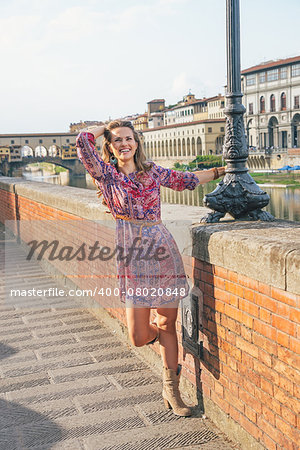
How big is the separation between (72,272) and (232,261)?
328 cm

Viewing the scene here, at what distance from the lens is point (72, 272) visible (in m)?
5.53

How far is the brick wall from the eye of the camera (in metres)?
2.08

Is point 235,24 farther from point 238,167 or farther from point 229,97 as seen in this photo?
point 238,167

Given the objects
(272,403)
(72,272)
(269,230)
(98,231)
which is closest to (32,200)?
(72,272)

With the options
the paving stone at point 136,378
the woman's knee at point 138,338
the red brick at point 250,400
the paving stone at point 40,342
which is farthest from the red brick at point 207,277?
the paving stone at point 40,342

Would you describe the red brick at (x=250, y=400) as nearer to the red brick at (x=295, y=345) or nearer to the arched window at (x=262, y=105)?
the red brick at (x=295, y=345)

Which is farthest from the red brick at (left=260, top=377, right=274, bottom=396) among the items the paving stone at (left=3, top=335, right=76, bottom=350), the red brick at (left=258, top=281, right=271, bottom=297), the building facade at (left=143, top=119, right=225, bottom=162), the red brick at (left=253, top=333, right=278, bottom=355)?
the building facade at (left=143, top=119, right=225, bottom=162)

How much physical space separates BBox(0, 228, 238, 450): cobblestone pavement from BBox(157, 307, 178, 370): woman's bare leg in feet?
0.88

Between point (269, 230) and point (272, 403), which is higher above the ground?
point (269, 230)

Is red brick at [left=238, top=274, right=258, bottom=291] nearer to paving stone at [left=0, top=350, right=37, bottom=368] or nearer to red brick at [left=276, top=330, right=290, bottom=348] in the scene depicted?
red brick at [left=276, top=330, right=290, bottom=348]

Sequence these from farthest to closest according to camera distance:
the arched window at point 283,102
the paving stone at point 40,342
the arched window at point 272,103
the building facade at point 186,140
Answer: the building facade at point 186,140 < the arched window at point 272,103 < the arched window at point 283,102 < the paving stone at point 40,342

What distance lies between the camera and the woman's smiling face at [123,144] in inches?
111

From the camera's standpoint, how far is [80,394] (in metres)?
3.15

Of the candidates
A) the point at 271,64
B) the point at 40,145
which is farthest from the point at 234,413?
the point at 40,145
